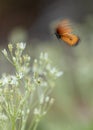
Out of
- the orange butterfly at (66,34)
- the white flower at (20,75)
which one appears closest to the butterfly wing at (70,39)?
the orange butterfly at (66,34)

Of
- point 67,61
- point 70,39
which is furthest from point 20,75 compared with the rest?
point 67,61

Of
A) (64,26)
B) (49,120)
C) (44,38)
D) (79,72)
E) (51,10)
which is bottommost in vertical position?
(64,26)

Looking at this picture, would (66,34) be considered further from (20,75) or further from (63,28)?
(20,75)

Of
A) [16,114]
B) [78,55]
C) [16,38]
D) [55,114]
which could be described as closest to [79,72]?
[78,55]

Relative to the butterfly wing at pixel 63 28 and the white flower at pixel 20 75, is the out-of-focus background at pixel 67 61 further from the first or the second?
the white flower at pixel 20 75

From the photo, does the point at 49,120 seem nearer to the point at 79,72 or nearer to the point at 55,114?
the point at 55,114
